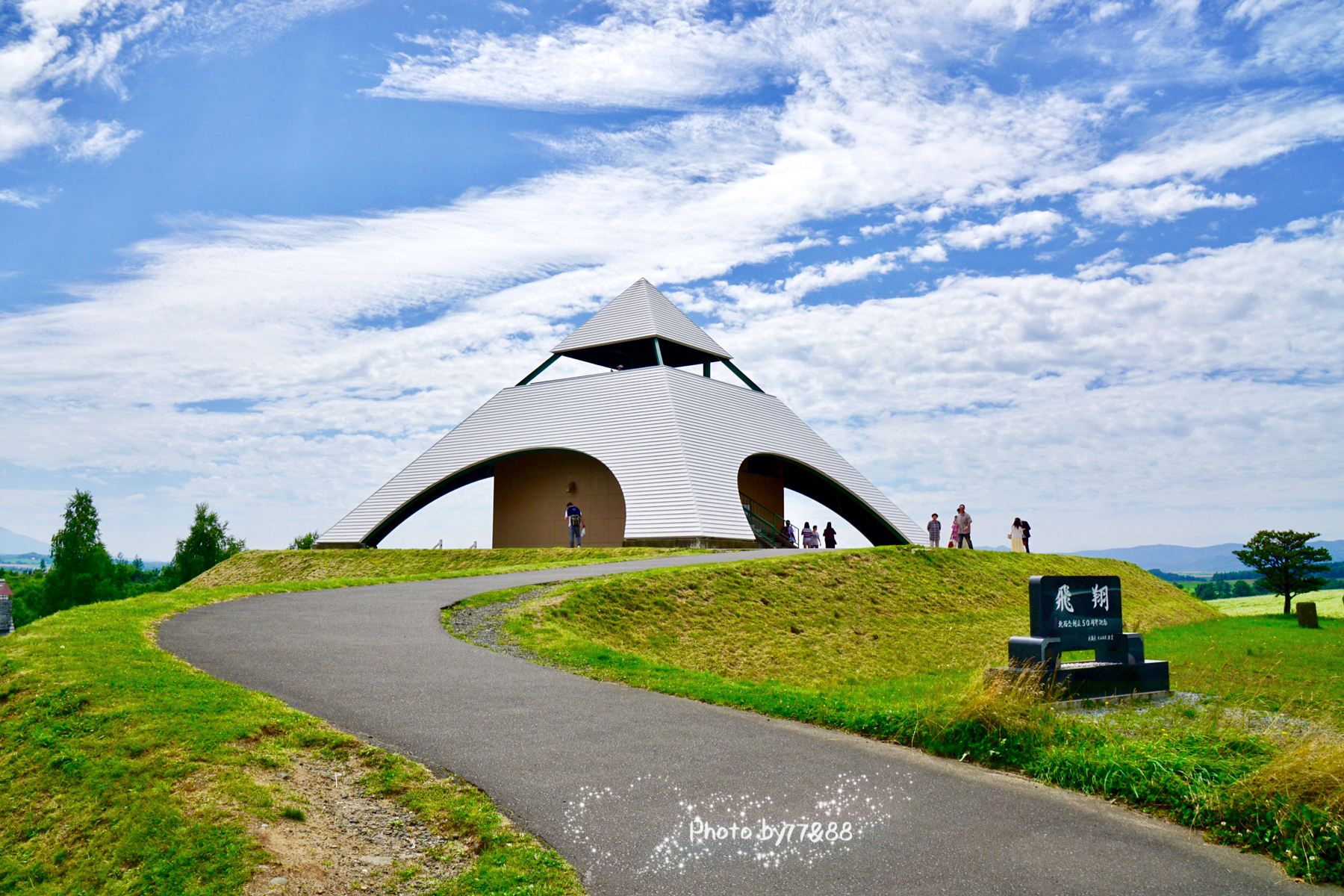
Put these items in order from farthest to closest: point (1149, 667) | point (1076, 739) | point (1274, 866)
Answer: point (1149, 667), point (1076, 739), point (1274, 866)

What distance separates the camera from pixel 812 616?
689 inches

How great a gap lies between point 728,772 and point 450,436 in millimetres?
30755

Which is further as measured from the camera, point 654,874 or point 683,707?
point 683,707

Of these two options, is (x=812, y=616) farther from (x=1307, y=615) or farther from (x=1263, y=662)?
(x=1307, y=615)

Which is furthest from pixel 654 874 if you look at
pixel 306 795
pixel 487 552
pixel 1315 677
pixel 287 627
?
pixel 487 552

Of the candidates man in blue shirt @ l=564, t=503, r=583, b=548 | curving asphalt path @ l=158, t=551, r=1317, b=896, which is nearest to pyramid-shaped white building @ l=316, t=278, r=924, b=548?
man in blue shirt @ l=564, t=503, r=583, b=548

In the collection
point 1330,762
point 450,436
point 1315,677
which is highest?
point 450,436

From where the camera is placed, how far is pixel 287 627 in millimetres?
11742

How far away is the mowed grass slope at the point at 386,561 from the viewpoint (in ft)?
76.3

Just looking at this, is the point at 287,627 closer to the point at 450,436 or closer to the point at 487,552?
the point at 487,552

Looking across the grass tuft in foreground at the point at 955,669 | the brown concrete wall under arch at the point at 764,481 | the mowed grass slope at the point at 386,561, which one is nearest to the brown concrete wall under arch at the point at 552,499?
the brown concrete wall under arch at the point at 764,481

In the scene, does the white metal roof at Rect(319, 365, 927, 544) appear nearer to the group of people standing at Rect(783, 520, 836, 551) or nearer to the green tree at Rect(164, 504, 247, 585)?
the group of people standing at Rect(783, 520, 836, 551)

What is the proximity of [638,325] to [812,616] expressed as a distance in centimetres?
2041

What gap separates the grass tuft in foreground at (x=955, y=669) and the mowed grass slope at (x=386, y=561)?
556 centimetres
